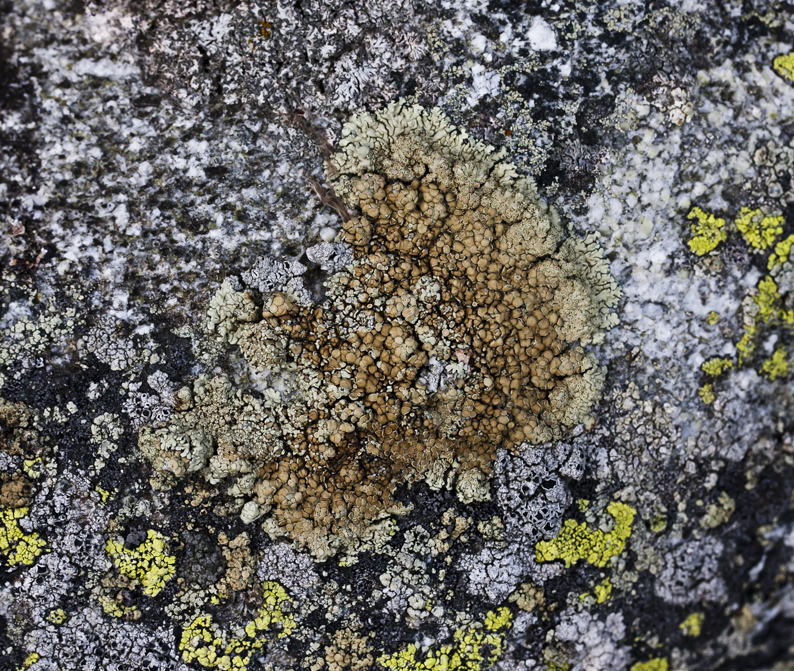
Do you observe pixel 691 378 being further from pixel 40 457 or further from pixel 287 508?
pixel 40 457

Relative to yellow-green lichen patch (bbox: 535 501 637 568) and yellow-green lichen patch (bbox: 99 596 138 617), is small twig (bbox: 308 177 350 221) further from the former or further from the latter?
yellow-green lichen patch (bbox: 99 596 138 617)

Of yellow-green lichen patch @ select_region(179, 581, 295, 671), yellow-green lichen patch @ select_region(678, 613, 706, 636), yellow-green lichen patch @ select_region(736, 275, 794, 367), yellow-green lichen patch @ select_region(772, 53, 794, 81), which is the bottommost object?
yellow-green lichen patch @ select_region(678, 613, 706, 636)

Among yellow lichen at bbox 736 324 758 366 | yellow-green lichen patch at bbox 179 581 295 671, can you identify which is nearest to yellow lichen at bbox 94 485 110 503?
yellow-green lichen patch at bbox 179 581 295 671

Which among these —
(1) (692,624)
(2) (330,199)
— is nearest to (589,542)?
(1) (692,624)

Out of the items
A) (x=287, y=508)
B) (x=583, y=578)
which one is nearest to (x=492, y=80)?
(x=287, y=508)

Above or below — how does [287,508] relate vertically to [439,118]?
below

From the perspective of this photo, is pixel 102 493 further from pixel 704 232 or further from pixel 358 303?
pixel 704 232
